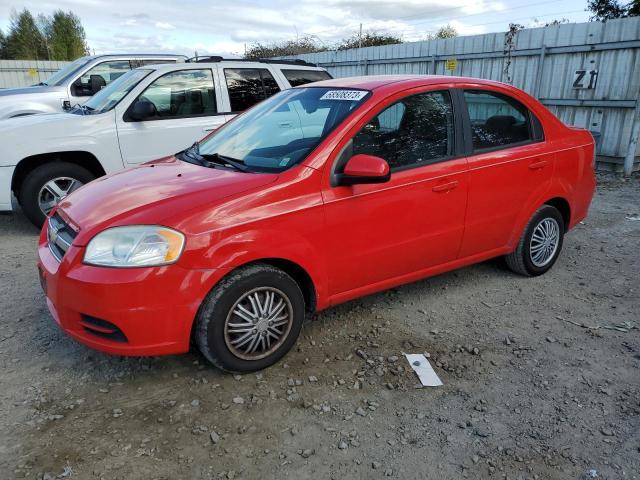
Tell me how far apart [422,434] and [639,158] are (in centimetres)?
812

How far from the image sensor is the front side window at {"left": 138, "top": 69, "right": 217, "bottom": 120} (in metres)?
6.06

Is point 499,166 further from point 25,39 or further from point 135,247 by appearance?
point 25,39

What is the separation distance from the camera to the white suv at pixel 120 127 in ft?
18.2

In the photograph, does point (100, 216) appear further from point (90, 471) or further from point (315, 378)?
point (315, 378)

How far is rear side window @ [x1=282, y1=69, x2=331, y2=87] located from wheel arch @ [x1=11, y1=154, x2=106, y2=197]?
271 cm

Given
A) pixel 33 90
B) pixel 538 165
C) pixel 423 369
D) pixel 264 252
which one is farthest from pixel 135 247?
pixel 33 90

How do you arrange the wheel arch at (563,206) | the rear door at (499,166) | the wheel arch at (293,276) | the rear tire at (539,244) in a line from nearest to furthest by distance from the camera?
the wheel arch at (293,276)
the rear door at (499,166)
the rear tire at (539,244)
the wheel arch at (563,206)

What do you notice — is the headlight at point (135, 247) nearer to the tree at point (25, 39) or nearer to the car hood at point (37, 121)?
the car hood at point (37, 121)

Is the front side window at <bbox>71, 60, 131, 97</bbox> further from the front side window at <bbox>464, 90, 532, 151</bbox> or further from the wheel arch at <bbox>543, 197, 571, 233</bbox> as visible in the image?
the wheel arch at <bbox>543, 197, 571, 233</bbox>

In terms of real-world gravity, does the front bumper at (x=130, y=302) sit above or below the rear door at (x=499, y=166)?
below

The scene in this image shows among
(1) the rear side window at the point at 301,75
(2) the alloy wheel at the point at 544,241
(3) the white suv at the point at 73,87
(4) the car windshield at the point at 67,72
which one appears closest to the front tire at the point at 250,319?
(2) the alloy wheel at the point at 544,241

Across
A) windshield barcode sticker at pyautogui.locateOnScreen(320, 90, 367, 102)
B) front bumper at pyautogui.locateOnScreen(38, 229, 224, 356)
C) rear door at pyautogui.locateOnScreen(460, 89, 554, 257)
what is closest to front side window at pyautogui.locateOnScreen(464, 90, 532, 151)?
rear door at pyautogui.locateOnScreen(460, 89, 554, 257)

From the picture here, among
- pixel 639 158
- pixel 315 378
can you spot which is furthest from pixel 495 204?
pixel 639 158

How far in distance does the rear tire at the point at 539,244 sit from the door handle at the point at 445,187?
102 centimetres
